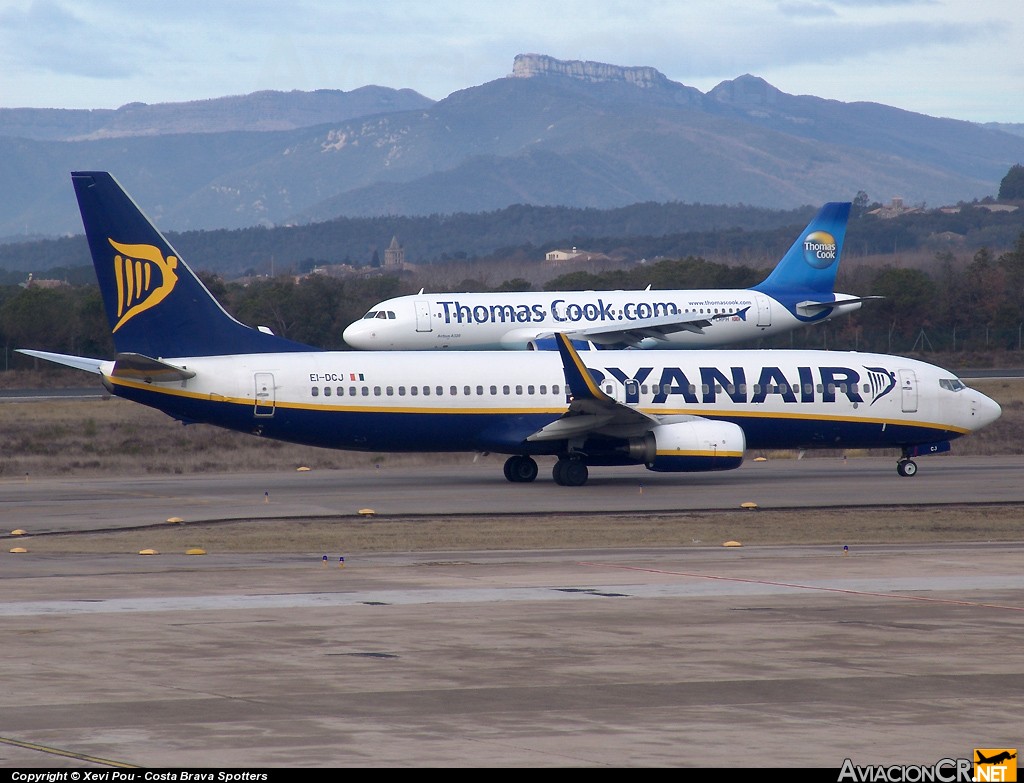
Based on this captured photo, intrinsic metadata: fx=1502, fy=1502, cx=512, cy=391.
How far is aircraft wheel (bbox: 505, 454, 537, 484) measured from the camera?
37.1 m

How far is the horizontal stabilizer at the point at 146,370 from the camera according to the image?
33125 millimetres

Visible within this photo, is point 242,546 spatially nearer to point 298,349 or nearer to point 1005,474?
point 298,349

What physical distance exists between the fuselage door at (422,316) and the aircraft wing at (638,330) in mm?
5717

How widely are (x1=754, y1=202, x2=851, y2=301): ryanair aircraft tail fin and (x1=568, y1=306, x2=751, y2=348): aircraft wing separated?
5834 mm

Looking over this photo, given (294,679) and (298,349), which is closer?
(294,679)

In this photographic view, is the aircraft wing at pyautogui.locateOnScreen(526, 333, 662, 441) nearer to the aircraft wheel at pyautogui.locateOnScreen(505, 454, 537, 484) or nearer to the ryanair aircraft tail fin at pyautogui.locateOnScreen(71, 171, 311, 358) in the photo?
the aircraft wheel at pyautogui.locateOnScreen(505, 454, 537, 484)

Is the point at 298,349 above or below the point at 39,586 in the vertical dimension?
above

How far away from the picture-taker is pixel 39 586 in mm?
20453

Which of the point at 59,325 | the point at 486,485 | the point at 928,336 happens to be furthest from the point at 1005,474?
the point at 59,325

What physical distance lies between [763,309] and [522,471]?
1095 inches

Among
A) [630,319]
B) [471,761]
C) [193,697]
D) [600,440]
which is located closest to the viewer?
[471,761]

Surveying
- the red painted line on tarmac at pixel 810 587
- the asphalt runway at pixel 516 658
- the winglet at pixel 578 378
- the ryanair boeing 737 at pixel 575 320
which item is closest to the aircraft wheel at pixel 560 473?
the winglet at pixel 578 378

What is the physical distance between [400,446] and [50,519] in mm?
8890

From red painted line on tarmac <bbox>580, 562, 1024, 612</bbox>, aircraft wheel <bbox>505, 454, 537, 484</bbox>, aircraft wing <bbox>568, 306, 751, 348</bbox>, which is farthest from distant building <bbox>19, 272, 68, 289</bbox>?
red painted line on tarmac <bbox>580, 562, 1024, 612</bbox>
